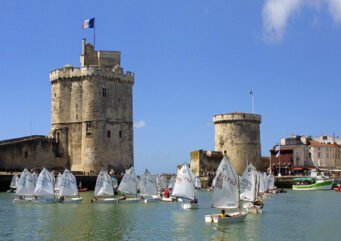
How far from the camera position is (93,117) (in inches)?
3169

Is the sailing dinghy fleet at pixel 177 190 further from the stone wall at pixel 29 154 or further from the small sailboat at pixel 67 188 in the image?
the stone wall at pixel 29 154

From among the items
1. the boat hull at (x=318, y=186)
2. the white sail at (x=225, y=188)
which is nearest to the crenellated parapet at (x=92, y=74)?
the boat hull at (x=318, y=186)

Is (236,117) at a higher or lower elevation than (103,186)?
higher

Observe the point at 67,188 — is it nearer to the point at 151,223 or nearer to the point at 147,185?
the point at 147,185

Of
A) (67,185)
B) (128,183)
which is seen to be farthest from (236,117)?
(67,185)

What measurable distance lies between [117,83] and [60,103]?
7.39m

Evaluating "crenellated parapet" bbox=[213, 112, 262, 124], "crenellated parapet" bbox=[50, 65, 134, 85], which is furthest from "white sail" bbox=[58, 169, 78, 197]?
"crenellated parapet" bbox=[213, 112, 262, 124]

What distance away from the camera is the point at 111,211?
46750 mm

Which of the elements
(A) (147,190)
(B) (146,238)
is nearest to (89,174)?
(A) (147,190)

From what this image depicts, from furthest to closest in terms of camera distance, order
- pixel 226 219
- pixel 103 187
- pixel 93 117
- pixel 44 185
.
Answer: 1. pixel 93 117
2. pixel 44 185
3. pixel 103 187
4. pixel 226 219

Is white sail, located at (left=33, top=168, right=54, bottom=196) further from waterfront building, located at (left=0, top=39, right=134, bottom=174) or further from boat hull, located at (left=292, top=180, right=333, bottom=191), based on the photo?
boat hull, located at (left=292, top=180, right=333, bottom=191)

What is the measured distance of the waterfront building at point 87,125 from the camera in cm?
8019

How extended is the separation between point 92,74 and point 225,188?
147 ft

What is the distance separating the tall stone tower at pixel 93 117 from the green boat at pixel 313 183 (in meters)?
21.8
